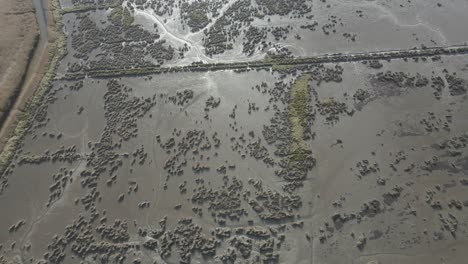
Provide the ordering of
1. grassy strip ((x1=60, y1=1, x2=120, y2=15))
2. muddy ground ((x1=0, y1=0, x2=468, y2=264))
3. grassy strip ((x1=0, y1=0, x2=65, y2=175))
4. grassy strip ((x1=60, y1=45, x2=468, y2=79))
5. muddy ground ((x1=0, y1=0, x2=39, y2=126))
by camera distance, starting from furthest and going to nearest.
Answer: grassy strip ((x1=60, y1=1, x2=120, y2=15)) < muddy ground ((x1=0, y1=0, x2=39, y2=126)) < grassy strip ((x1=60, y1=45, x2=468, y2=79)) < grassy strip ((x1=0, y1=0, x2=65, y2=175)) < muddy ground ((x1=0, y1=0, x2=468, y2=264))

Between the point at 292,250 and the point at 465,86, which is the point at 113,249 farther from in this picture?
the point at 465,86

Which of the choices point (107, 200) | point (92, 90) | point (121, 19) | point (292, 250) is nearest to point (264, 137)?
point (292, 250)

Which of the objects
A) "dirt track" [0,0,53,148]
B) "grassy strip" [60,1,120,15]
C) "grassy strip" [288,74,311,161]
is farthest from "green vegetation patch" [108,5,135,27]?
A: "grassy strip" [288,74,311,161]

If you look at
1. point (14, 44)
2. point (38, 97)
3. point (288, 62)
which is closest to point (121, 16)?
point (14, 44)

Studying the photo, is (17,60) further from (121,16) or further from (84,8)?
(121,16)

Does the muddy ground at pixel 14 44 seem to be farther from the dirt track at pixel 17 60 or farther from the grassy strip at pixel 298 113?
the grassy strip at pixel 298 113

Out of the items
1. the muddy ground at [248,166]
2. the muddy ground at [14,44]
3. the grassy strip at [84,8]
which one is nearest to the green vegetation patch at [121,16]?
the grassy strip at [84,8]

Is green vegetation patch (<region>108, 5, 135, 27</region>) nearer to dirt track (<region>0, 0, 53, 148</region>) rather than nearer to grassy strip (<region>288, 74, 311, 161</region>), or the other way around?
dirt track (<region>0, 0, 53, 148</region>)
